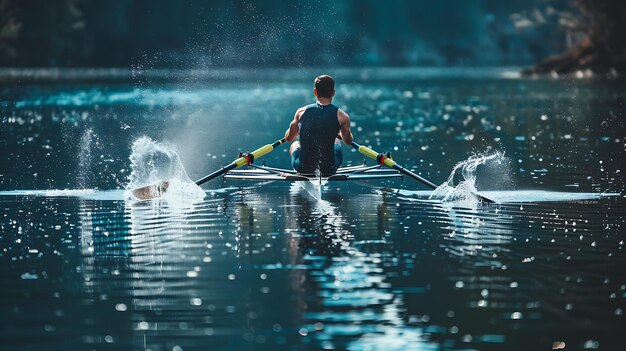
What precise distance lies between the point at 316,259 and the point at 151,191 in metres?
7.18

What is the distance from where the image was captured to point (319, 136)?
20.3 m

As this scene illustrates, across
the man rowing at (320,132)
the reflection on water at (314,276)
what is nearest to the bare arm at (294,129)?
the man rowing at (320,132)

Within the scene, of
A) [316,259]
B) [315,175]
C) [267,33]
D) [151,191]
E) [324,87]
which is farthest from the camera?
[267,33]

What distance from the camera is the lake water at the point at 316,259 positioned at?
35.1 ft

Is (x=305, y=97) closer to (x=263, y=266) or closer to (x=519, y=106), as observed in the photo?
(x=519, y=106)

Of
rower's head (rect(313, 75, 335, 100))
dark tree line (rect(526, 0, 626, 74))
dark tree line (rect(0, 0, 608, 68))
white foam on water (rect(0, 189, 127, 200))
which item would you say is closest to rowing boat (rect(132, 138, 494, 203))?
white foam on water (rect(0, 189, 127, 200))

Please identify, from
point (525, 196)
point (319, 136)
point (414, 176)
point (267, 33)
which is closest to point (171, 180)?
point (319, 136)

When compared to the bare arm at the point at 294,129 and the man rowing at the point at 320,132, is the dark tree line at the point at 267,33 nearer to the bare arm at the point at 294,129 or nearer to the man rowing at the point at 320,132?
the bare arm at the point at 294,129

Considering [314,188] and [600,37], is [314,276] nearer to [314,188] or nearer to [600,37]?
[314,188]

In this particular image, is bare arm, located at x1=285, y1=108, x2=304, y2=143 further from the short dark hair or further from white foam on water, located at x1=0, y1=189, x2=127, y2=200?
white foam on water, located at x1=0, y1=189, x2=127, y2=200

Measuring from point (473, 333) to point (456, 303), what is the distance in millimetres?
1096

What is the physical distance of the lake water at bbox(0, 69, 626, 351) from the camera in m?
10.7

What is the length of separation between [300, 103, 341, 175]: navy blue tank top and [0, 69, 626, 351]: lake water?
617mm

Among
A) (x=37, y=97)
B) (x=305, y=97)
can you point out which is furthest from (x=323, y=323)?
(x=305, y=97)
